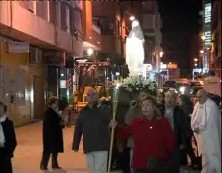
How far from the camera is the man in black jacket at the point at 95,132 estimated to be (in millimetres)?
8930

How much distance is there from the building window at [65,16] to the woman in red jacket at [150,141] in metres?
27.2

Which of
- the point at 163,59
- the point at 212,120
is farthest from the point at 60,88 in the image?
the point at 163,59

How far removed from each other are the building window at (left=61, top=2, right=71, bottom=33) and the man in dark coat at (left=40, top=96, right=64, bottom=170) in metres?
20.9

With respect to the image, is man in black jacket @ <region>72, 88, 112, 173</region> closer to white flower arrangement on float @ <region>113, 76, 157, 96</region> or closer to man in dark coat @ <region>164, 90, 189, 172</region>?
man in dark coat @ <region>164, 90, 189, 172</region>

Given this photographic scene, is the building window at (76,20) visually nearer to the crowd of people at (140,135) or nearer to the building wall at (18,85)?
the building wall at (18,85)

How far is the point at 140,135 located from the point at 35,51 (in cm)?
2337

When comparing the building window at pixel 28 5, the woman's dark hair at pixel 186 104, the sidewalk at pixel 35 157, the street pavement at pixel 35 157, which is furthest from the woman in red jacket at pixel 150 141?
the building window at pixel 28 5

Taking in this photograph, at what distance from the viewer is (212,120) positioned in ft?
33.2

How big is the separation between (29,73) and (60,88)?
22.9 ft

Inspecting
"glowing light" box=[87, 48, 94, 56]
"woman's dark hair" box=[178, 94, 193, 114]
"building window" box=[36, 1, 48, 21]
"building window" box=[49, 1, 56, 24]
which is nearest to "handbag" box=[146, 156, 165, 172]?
"woman's dark hair" box=[178, 94, 193, 114]

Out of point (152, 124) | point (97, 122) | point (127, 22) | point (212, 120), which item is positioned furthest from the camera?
point (127, 22)

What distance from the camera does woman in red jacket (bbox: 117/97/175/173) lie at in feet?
23.5

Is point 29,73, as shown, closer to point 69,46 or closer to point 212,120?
point 69,46

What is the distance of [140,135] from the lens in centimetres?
722
